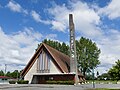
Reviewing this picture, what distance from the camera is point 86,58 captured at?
85.3 m

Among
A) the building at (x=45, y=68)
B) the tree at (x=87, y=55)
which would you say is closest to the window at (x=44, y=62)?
the building at (x=45, y=68)

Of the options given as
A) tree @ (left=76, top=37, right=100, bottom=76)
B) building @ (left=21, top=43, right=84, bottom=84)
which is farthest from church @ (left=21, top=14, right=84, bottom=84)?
tree @ (left=76, top=37, right=100, bottom=76)

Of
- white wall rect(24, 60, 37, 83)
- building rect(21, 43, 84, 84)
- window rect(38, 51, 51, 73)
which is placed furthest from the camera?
white wall rect(24, 60, 37, 83)

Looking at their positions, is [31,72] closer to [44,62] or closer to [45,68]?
[45,68]

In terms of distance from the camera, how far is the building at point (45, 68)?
183 ft

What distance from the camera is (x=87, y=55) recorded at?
85.8 metres

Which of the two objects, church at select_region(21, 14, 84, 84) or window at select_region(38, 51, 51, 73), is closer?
church at select_region(21, 14, 84, 84)

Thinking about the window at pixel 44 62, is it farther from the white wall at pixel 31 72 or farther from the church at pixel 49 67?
the white wall at pixel 31 72

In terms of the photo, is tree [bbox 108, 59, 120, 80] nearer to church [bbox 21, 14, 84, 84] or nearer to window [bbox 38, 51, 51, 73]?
church [bbox 21, 14, 84, 84]

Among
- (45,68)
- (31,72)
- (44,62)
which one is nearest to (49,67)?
(45,68)

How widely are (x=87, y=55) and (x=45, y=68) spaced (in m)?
31.5

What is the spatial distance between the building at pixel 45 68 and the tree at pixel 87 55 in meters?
26.1

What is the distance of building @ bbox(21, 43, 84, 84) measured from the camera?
55.7m

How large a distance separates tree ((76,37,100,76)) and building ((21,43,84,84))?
85.6 feet
